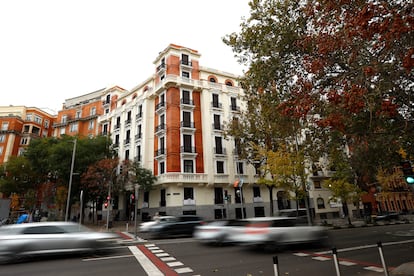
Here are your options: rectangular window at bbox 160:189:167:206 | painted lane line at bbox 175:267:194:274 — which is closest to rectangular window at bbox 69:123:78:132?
rectangular window at bbox 160:189:167:206

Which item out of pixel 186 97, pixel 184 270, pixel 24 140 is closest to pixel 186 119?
pixel 186 97

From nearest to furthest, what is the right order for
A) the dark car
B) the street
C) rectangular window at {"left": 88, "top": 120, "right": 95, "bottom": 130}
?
1. the street
2. the dark car
3. rectangular window at {"left": 88, "top": 120, "right": 95, "bottom": 130}

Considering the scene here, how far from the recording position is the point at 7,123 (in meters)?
54.0

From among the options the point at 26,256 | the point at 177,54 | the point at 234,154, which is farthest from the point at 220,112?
the point at 26,256

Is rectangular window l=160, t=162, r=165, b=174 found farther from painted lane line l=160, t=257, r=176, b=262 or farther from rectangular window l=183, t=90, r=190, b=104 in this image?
painted lane line l=160, t=257, r=176, b=262

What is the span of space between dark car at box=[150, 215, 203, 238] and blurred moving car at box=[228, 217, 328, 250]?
23.8 feet

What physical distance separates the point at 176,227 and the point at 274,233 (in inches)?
357

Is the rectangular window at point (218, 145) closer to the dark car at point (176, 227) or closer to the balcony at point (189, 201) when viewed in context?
the balcony at point (189, 201)

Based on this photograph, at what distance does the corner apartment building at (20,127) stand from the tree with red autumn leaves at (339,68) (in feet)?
174

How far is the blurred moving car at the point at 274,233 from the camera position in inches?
385

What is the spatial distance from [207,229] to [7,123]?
59583mm

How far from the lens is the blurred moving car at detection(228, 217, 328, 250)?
9.78 m

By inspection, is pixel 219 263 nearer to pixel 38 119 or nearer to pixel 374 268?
pixel 374 268

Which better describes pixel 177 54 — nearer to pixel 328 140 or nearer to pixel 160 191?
pixel 160 191
